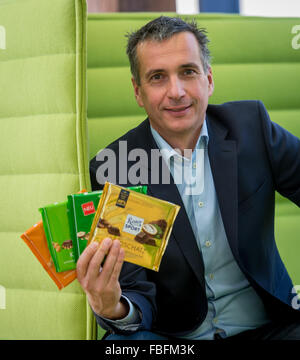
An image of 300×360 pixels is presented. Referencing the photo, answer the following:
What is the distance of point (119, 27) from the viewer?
1484 millimetres

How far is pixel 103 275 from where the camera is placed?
35.5 inches

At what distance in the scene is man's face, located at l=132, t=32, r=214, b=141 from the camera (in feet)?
3.73

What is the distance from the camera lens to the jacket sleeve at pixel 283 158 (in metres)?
1.20

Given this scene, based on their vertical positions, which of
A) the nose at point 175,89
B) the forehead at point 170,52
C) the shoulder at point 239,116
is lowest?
the shoulder at point 239,116

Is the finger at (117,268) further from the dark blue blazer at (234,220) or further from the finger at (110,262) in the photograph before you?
the dark blue blazer at (234,220)

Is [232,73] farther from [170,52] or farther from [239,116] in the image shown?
[170,52]

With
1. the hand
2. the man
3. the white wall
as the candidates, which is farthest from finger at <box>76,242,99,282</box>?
the white wall

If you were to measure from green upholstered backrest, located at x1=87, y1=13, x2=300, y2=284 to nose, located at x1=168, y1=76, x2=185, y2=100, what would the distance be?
0.36 m

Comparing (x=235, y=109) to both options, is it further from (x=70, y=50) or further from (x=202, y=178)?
(x=70, y=50)

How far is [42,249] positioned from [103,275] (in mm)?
138

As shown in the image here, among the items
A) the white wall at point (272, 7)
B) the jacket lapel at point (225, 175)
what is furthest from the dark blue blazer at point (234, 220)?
the white wall at point (272, 7)

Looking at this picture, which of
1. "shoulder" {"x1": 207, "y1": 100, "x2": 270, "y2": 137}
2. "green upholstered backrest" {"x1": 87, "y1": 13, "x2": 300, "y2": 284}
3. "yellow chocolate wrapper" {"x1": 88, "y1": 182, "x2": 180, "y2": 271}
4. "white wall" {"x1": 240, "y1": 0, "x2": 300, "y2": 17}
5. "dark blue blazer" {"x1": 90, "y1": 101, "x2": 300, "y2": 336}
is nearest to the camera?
"yellow chocolate wrapper" {"x1": 88, "y1": 182, "x2": 180, "y2": 271}

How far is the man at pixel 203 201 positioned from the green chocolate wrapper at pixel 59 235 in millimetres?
230

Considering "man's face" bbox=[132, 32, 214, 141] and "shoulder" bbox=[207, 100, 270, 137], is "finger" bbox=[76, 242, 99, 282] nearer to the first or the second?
"man's face" bbox=[132, 32, 214, 141]
